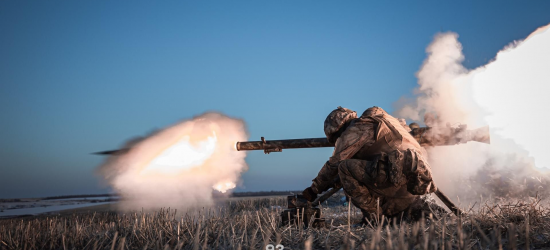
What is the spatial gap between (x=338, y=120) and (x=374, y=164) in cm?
126

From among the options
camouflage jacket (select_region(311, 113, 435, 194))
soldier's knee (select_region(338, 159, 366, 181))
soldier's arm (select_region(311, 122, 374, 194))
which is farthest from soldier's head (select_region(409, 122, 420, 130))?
soldier's knee (select_region(338, 159, 366, 181))

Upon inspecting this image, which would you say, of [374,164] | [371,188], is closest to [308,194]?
[371,188]

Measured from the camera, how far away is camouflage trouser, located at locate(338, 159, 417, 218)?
14.9 feet

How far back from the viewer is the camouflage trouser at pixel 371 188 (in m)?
4.54

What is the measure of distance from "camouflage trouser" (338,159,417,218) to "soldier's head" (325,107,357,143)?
874 millimetres

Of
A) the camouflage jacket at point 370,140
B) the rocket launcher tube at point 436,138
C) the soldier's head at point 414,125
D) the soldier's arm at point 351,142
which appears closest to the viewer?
the camouflage jacket at point 370,140

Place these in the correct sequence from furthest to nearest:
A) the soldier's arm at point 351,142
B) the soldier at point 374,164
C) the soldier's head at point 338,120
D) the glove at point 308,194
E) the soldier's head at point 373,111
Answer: the glove at point 308,194 → the soldier's head at point 338,120 → the soldier's head at point 373,111 → the soldier's arm at point 351,142 → the soldier at point 374,164

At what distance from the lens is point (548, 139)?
8430mm

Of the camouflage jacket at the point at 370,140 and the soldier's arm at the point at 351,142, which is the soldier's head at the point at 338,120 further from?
the soldier's arm at the point at 351,142

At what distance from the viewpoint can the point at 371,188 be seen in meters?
5.09

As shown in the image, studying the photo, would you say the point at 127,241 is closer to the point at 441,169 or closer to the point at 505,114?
the point at 505,114

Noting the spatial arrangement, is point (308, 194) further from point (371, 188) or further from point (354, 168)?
point (354, 168)

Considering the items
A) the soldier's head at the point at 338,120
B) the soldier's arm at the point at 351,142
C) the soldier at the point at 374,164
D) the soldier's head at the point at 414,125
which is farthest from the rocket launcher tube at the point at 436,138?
the soldier's arm at the point at 351,142

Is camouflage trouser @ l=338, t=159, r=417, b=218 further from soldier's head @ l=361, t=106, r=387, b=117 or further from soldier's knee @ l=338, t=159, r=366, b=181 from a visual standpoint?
soldier's head @ l=361, t=106, r=387, b=117
